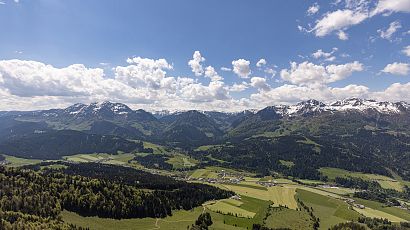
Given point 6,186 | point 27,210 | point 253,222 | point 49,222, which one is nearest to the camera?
point 49,222

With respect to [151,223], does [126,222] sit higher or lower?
higher

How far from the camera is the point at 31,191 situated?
609 feet

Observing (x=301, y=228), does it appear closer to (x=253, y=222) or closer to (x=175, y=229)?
(x=253, y=222)

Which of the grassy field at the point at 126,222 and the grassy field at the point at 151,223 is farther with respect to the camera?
the grassy field at the point at 151,223

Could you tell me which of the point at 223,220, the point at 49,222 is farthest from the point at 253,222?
the point at 49,222

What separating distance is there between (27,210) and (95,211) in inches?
1307

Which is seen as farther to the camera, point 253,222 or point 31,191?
point 253,222

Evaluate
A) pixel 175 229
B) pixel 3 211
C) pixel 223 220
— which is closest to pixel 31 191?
pixel 3 211

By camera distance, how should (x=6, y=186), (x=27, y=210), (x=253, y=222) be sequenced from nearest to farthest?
(x=27, y=210)
(x=6, y=186)
(x=253, y=222)

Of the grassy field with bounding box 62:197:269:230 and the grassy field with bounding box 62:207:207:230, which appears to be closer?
the grassy field with bounding box 62:207:207:230

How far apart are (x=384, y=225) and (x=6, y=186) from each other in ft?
680

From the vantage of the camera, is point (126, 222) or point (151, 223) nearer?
point (126, 222)

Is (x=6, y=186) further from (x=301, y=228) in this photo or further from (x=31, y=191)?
(x=301, y=228)

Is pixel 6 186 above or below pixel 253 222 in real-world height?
above
